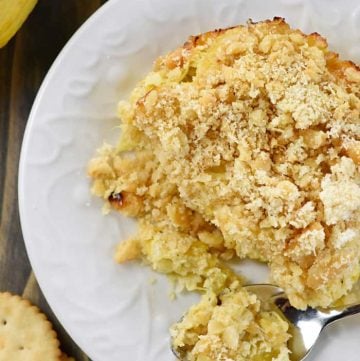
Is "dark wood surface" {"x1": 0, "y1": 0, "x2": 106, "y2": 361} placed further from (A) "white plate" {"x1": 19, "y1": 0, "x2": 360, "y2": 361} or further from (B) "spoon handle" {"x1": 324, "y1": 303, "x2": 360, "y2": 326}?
(B) "spoon handle" {"x1": 324, "y1": 303, "x2": 360, "y2": 326}

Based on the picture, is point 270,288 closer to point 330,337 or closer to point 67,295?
point 330,337

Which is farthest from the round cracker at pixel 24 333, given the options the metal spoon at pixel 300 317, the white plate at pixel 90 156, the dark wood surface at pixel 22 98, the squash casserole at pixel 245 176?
the metal spoon at pixel 300 317

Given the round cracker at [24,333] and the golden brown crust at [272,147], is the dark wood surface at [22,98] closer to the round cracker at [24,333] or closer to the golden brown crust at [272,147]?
the round cracker at [24,333]

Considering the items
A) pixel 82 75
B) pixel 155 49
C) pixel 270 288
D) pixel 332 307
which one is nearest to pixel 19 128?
pixel 82 75

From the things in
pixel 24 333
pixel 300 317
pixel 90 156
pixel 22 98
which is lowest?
pixel 24 333

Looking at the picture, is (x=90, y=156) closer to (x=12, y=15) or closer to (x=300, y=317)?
(x=12, y=15)

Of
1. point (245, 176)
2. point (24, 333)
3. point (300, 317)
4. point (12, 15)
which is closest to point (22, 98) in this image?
point (12, 15)

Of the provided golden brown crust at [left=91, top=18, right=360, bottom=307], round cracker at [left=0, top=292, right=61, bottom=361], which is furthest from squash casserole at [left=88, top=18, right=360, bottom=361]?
round cracker at [left=0, top=292, right=61, bottom=361]
